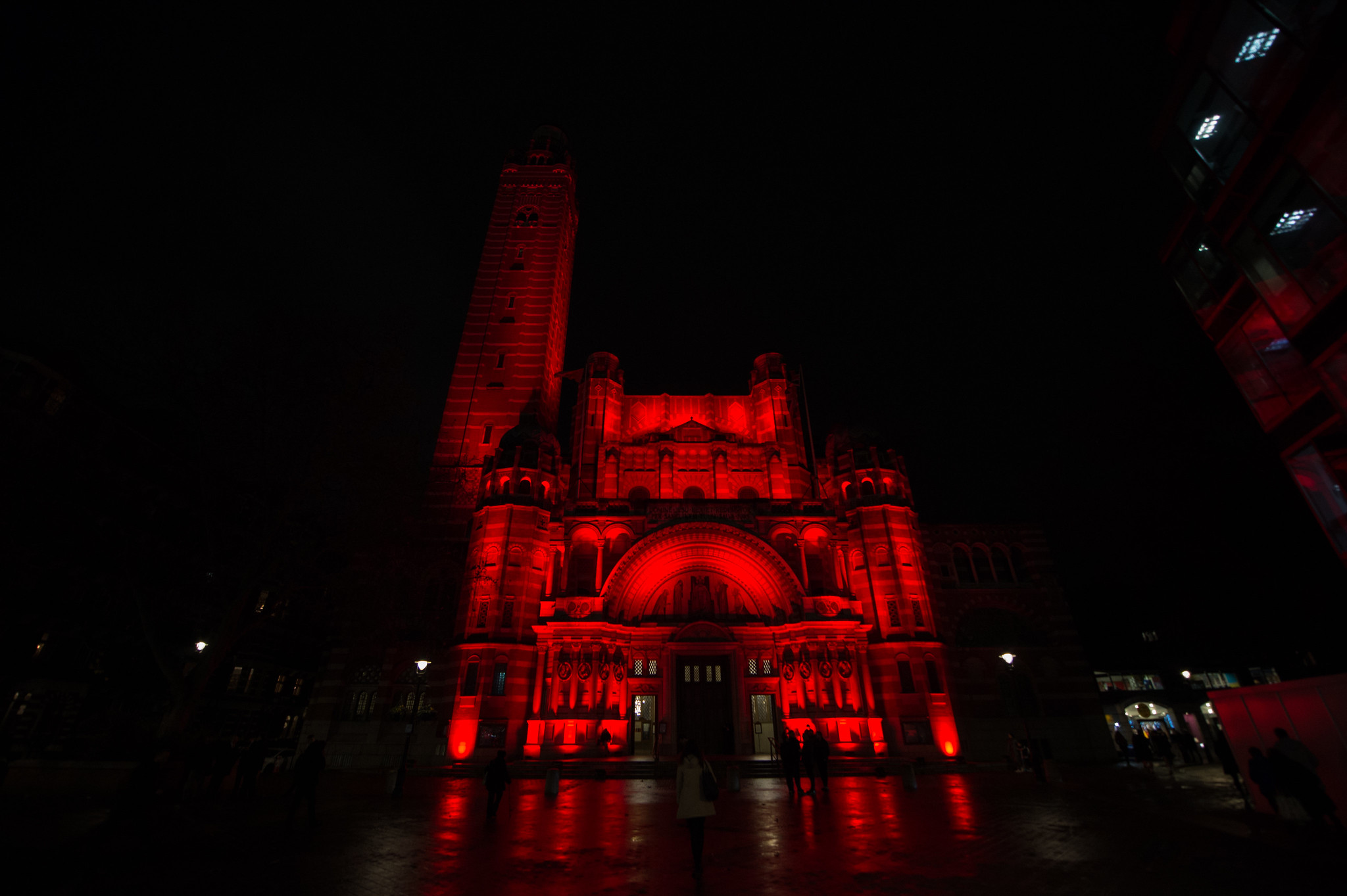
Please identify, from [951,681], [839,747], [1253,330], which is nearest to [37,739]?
[839,747]

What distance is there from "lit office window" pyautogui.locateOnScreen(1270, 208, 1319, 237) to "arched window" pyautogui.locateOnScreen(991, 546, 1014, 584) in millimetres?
21131

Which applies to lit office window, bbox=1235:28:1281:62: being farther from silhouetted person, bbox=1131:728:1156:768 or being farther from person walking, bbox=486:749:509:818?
silhouetted person, bbox=1131:728:1156:768

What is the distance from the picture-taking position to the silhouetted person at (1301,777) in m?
8.94

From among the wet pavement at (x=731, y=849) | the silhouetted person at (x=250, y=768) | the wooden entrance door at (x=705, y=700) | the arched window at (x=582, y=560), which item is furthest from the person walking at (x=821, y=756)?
the arched window at (x=582, y=560)

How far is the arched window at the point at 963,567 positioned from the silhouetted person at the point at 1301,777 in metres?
20.3

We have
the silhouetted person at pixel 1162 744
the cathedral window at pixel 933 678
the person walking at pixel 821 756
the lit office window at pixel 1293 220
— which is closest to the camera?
the lit office window at pixel 1293 220

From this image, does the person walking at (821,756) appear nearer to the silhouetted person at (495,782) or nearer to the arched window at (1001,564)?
the silhouetted person at (495,782)

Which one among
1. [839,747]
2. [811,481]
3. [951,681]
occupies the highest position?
[811,481]

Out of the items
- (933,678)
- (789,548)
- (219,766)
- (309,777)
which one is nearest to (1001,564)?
(933,678)

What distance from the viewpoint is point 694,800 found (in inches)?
276

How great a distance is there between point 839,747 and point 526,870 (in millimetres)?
19291

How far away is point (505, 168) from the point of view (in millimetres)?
48500

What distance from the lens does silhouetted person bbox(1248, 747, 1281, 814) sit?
1023 centimetres

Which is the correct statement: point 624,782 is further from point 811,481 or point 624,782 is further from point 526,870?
point 811,481
